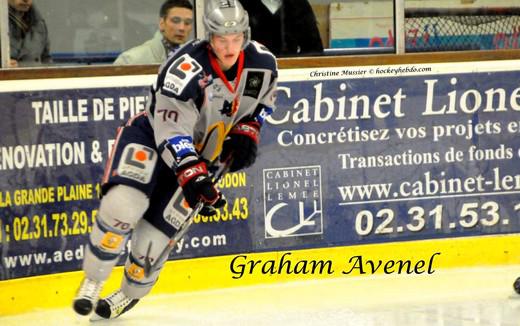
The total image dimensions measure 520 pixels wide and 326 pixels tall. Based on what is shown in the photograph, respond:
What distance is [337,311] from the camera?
5.39 m

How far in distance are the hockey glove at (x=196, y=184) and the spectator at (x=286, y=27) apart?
1726mm

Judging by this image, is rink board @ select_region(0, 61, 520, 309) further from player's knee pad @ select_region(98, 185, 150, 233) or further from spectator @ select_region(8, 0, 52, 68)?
player's knee pad @ select_region(98, 185, 150, 233)

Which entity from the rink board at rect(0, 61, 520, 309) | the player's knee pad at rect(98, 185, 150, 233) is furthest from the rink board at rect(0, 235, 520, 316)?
the player's knee pad at rect(98, 185, 150, 233)

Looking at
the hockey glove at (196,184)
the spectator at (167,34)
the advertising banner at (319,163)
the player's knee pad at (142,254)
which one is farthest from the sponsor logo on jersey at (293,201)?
the hockey glove at (196,184)

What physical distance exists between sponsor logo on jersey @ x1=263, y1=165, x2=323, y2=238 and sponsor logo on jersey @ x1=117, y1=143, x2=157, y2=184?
132 cm

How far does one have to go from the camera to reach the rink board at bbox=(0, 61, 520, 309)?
Result: 5.60 meters

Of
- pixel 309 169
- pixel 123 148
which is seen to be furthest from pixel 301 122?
pixel 123 148

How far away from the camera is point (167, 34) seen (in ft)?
19.5

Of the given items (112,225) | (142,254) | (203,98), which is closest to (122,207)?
(112,225)

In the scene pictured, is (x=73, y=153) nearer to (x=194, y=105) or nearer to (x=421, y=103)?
(x=194, y=105)

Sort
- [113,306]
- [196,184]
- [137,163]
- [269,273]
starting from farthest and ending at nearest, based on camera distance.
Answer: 1. [269,273]
2. [113,306]
3. [137,163]
4. [196,184]

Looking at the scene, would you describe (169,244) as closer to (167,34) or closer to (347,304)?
(347,304)

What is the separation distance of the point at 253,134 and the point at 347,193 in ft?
4.63

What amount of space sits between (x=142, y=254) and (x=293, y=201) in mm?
1393
